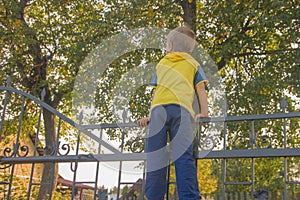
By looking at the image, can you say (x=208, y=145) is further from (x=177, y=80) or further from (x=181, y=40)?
(x=181, y=40)

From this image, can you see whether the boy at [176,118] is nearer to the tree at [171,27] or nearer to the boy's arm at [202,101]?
the boy's arm at [202,101]

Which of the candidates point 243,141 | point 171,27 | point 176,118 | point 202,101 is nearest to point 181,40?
point 202,101

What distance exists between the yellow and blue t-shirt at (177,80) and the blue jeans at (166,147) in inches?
2.7

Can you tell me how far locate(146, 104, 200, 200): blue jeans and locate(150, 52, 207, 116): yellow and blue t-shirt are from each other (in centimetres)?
7

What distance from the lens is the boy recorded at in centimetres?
281

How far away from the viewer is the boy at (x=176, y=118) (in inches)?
111

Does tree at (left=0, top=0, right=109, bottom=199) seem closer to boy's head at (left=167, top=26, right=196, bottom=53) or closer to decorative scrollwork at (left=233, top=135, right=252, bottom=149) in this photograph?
decorative scrollwork at (left=233, top=135, right=252, bottom=149)

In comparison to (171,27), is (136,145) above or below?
below

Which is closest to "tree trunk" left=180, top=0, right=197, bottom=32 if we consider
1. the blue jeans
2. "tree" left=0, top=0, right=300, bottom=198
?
"tree" left=0, top=0, right=300, bottom=198

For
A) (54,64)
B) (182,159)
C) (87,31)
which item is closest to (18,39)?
(54,64)

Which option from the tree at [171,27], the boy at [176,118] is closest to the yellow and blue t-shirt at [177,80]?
the boy at [176,118]

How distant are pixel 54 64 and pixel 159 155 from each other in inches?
374

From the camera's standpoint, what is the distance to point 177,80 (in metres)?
3.03

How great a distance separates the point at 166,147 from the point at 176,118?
0.27 meters
